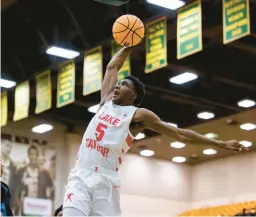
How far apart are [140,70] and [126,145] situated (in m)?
8.91

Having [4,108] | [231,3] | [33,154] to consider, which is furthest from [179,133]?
[33,154]

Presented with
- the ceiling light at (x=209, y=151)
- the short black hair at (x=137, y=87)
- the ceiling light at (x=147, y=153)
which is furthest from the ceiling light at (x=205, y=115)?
the short black hair at (x=137, y=87)

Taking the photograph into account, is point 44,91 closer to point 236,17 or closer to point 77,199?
point 236,17

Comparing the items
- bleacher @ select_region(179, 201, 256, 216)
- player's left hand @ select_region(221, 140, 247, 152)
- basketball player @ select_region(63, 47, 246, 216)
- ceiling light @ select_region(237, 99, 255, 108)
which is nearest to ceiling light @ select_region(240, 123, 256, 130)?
ceiling light @ select_region(237, 99, 255, 108)

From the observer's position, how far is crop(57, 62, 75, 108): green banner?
13891 mm

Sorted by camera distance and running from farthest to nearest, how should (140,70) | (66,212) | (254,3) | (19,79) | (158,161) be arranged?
(158,161) → (19,79) → (140,70) → (254,3) → (66,212)

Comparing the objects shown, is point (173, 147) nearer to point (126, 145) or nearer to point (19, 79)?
point (19, 79)

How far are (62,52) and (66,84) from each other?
0.79 meters

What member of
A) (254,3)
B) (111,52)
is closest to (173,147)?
(111,52)

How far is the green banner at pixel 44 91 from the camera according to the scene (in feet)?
47.7

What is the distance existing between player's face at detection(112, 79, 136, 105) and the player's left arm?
0.21 metres

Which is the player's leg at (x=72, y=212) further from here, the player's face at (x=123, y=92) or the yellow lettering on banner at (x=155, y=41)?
the yellow lettering on banner at (x=155, y=41)

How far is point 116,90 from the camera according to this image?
5.54 m

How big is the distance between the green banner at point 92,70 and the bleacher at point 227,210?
7.13 m
